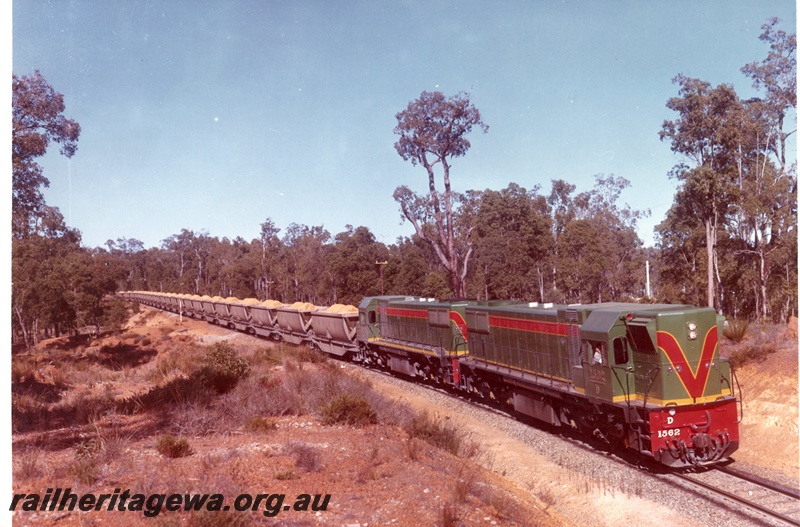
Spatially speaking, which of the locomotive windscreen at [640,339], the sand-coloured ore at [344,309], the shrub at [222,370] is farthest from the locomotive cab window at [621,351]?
the sand-coloured ore at [344,309]

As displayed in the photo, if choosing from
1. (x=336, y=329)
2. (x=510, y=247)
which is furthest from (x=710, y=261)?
(x=336, y=329)

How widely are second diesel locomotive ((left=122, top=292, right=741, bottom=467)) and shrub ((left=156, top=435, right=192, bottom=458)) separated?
912 centimetres

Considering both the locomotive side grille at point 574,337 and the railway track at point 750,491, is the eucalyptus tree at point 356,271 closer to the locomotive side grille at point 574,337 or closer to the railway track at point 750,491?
the locomotive side grille at point 574,337

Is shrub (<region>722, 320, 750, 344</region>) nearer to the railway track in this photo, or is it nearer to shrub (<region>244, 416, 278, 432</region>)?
the railway track

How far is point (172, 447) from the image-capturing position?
11016mm

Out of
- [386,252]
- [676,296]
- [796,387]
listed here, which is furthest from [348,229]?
[796,387]

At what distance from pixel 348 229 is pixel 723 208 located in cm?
5748

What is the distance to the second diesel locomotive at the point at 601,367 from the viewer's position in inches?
455

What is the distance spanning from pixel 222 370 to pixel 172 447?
766 cm

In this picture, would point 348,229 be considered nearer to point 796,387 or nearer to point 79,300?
point 79,300

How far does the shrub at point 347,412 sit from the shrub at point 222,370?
16.3 ft

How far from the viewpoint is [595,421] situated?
43.5 feet

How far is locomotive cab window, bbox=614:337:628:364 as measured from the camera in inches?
480

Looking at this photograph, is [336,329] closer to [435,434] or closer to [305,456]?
[435,434]
